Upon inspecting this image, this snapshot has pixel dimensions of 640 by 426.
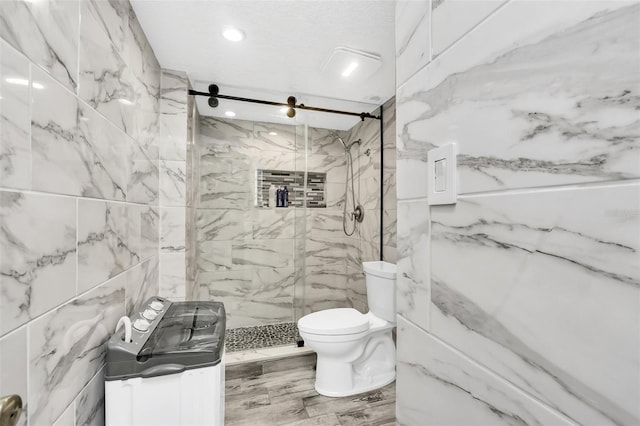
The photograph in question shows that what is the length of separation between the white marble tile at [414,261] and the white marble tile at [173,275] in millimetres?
1633

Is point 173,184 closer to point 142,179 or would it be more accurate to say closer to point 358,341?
point 142,179

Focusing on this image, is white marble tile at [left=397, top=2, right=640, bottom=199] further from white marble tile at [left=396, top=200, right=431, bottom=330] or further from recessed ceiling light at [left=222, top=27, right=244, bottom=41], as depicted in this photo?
recessed ceiling light at [left=222, top=27, right=244, bottom=41]

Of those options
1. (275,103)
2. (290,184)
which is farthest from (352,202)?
(275,103)

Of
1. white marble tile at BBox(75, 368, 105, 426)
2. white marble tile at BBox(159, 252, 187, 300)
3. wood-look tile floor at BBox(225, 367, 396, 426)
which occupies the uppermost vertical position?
white marble tile at BBox(159, 252, 187, 300)

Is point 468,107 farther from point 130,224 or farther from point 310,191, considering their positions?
point 310,191

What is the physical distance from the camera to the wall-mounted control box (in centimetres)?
62

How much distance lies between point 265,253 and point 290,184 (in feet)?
2.52

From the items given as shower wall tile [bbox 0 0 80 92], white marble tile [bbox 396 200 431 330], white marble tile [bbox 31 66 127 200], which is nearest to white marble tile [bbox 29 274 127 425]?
white marble tile [bbox 31 66 127 200]

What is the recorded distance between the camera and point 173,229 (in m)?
1.91

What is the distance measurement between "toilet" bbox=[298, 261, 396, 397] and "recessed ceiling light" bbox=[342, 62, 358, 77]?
1441mm

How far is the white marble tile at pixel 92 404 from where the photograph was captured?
0.93 meters

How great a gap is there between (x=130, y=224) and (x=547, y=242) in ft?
5.15

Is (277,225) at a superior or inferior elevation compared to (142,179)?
inferior

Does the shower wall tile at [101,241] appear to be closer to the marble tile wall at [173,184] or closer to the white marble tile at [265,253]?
the marble tile wall at [173,184]
